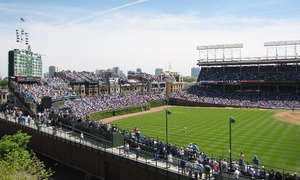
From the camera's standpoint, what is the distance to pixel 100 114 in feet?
187

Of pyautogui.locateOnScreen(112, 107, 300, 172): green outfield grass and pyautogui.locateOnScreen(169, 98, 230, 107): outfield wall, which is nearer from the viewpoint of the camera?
pyautogui.locateOnScreen(112, 107, 300, 172): green outfield grass

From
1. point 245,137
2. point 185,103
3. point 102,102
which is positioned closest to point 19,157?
point 245,137

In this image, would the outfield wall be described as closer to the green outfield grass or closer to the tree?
the green outfield grass

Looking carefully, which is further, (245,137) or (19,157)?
(245,137)

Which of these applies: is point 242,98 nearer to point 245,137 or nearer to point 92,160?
point 245,137

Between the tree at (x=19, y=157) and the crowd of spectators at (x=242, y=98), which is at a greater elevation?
the crowd of spectators at (x=242, y=98)

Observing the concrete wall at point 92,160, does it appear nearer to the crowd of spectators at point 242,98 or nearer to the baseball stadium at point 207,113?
the baseball stadium at point 207,113

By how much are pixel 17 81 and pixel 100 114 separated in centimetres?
2001

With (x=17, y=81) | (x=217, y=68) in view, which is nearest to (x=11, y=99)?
(x=17, y=81)

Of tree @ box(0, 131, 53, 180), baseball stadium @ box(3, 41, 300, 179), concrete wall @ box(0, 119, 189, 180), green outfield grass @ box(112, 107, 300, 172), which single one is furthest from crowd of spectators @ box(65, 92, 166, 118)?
tree @ box(0, 131, 53, 180)

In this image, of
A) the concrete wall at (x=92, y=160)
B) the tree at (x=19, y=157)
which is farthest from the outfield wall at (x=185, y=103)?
the tree at (x=19, y=157)

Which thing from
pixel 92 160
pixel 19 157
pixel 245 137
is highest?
pixel 19 157

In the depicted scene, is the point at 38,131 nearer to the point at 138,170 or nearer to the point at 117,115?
the point at 138,170

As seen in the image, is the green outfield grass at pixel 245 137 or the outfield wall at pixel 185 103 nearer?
the green outfield grass at pixel 245 137
